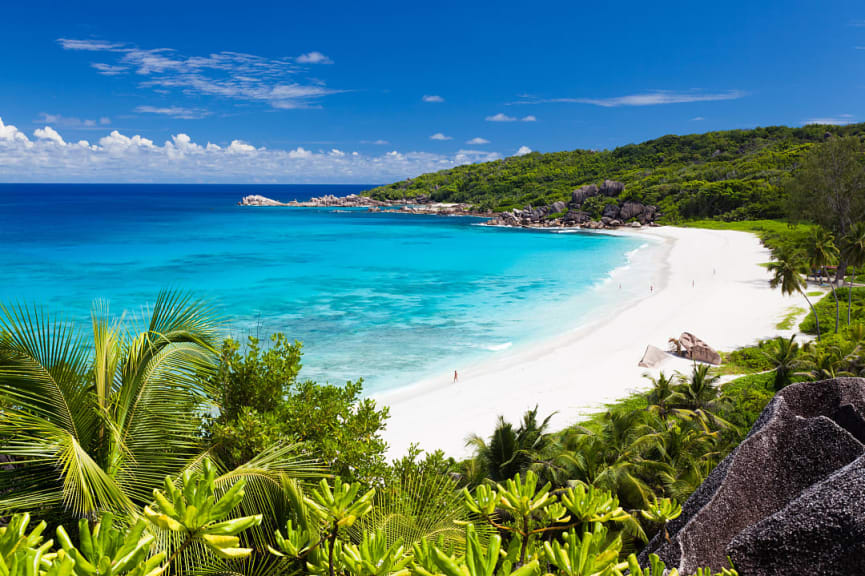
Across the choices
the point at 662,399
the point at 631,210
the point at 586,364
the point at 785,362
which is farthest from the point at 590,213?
the point at 662,399

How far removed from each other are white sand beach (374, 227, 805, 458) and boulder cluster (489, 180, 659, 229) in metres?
64.4

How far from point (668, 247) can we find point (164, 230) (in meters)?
102

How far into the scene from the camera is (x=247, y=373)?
27.5 feet

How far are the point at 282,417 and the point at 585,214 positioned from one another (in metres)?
126

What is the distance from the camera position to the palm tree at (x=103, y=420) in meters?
4.91

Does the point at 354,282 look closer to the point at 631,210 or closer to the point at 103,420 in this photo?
the point at 103,420

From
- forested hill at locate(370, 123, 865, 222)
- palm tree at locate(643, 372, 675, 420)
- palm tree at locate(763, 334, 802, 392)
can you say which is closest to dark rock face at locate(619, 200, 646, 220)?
forested hill at locate(370, 123, 865, 222)

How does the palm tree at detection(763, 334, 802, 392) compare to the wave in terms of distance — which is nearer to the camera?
the palm tree at detection(763, 334, 802, 392)

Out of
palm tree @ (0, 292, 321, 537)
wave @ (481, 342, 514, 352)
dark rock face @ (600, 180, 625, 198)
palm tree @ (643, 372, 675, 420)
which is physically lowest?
wave @ (481, 342, 514, 352)

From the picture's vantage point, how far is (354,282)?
5900cm

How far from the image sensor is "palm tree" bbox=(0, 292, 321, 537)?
4.91m

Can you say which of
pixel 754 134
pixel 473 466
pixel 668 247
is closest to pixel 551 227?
pixel 668 247

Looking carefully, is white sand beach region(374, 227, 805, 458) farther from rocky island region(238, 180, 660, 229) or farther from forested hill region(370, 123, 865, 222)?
rocky island region(238, 180, 660, 229)

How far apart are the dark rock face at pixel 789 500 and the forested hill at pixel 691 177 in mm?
103468
